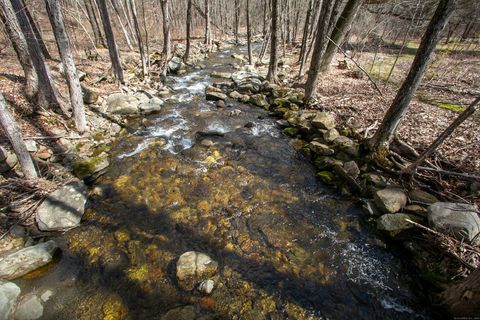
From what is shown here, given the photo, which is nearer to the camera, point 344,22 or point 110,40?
point 110,40

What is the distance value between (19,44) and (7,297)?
745 cm

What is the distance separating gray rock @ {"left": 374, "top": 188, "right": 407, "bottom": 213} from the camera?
17.0ft

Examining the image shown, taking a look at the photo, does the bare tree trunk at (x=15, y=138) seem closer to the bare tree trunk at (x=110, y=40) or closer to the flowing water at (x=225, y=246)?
the flowing water at (x=225, y=246)

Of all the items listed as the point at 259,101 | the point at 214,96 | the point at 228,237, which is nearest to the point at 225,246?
the point at 228,237

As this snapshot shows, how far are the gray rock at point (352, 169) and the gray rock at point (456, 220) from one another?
193 centimetres

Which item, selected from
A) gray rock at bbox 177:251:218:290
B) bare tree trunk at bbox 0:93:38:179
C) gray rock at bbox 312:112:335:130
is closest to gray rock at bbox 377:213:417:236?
gray rock at bbox 177:251:218:290

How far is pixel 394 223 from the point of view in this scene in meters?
4.89

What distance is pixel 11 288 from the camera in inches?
148

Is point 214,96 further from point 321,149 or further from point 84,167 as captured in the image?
point 84,167

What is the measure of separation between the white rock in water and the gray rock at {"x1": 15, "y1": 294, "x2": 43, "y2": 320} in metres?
0.10

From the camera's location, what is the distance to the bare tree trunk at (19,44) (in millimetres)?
6316

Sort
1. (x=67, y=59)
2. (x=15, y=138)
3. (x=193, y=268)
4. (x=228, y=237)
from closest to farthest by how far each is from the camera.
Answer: (x=193, y=268), (x=15, y=138), (x=228, y=237), (x=67, y=59)

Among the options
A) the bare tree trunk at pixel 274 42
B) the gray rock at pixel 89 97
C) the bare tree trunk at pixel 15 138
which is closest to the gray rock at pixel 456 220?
the bare tree trunk at pixel 15 138

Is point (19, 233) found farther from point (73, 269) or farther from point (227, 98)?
point (227, 98)
